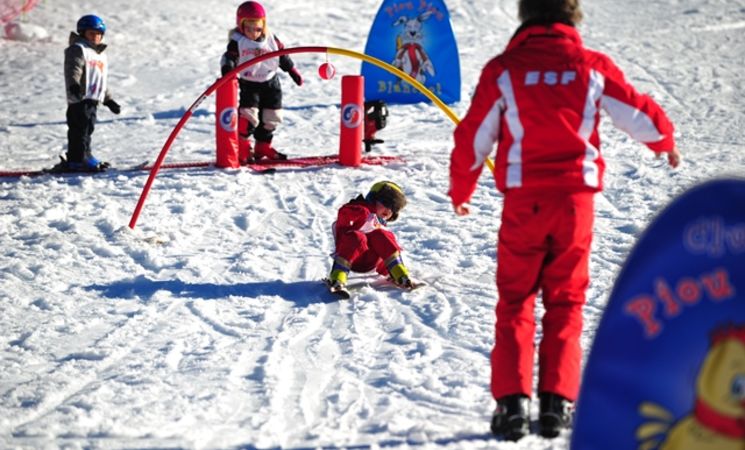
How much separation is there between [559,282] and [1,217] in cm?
518

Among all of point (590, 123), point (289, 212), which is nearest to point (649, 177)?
point (289, 212)

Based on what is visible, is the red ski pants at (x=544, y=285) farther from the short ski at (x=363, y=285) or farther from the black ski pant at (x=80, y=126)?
the black ski pant at (x=80, y=126)

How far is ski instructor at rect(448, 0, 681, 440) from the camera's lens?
3.66m

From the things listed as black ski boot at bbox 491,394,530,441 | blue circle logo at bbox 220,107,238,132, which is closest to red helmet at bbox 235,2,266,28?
blue circle logo at bbox 220,107,238,132

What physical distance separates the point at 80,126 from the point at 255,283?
360 centimetres

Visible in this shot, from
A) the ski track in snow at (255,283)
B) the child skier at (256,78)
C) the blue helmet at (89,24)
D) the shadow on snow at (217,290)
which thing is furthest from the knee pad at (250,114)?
the shadow on snow at (217,290)

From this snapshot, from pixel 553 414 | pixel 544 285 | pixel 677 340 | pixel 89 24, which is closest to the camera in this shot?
pixel 677 340

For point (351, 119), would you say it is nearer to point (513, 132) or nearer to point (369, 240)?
point (369, 240)

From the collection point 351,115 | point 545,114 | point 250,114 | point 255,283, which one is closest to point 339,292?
point 255,283

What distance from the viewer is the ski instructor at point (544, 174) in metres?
3.66

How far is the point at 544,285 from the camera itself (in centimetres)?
382

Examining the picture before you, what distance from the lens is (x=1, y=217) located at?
7562 mm

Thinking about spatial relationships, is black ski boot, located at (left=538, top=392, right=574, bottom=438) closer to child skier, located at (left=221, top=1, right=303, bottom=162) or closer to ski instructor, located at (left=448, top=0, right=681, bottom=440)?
ski instructor, located at (left=448, top=0, right=681, bottom=440)

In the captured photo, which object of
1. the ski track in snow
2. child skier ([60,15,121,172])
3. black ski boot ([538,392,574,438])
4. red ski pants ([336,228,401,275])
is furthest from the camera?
child skier ([60,15,121,172])
